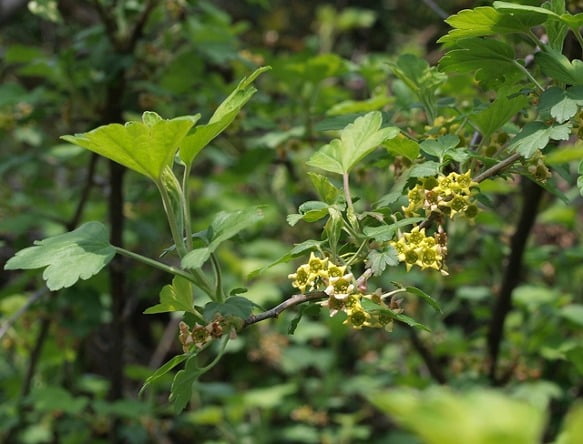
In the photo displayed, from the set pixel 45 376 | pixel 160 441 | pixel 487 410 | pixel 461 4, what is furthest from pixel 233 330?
pixel 461 4

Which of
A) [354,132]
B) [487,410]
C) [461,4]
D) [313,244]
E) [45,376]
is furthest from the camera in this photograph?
[461,4]

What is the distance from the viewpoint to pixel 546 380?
6.87 ft

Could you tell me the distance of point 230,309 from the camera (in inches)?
35.4

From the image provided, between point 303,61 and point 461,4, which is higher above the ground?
point 303,61

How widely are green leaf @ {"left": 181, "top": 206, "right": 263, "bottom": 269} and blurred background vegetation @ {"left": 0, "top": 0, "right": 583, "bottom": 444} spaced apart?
1.00 ft

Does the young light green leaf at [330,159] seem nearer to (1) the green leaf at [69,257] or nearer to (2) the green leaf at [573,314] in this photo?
(1) the green leaf at [69,257]

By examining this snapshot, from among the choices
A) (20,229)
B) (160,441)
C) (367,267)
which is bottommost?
(160,441)

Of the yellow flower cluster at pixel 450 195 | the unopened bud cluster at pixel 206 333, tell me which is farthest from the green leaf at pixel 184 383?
the yellow flower cluster at pixel 450 195

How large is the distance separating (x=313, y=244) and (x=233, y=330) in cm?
14

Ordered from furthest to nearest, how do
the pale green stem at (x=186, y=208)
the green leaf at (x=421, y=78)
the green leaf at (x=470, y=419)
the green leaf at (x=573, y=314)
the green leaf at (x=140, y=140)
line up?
1. the green leaf at (x=573, y=314)
2. the green leaf at (x=421, y=78)
3. the pale green stem at (x=186, y=208)
4. the green leaf at (x=140, y=140)
5. the green leaf at (x=470, y=419)

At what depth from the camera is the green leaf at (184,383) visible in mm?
903

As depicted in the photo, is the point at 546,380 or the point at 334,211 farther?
the point at 546,380

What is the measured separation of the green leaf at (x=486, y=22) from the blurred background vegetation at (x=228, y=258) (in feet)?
0.63

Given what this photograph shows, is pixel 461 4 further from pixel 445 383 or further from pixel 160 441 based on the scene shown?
pixel 160 441
